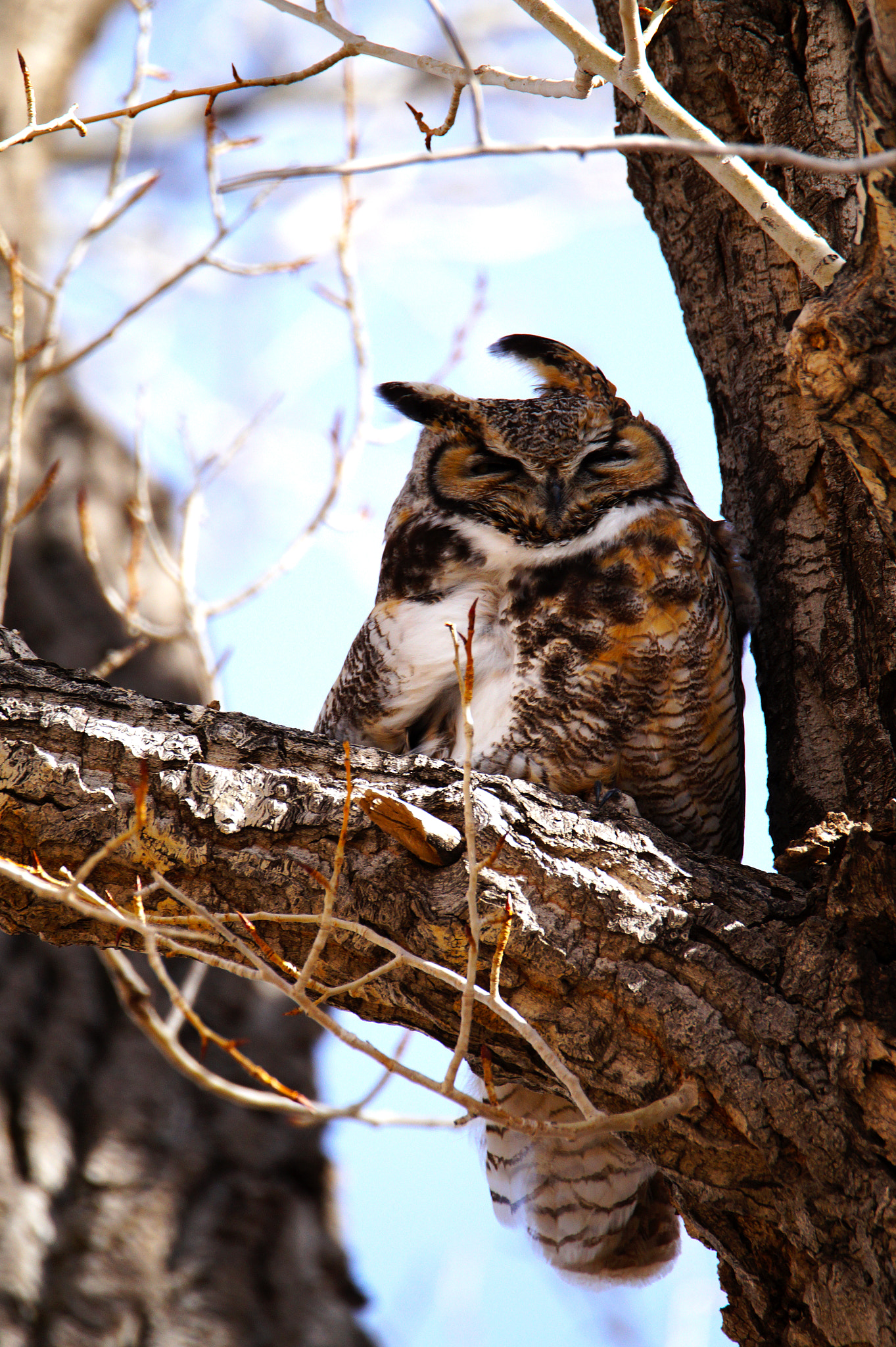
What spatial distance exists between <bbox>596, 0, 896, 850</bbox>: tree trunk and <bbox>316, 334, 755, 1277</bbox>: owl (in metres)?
0.11

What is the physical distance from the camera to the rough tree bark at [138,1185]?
2082 mm

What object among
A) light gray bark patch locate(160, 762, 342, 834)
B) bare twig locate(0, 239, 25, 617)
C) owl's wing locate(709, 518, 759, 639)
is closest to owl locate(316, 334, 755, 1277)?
owl's wing locate(709, 518, 759, 639)

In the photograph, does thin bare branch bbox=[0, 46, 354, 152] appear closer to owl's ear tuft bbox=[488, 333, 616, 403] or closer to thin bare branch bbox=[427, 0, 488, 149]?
thin bare branch bbox=[427, 0, 488, 149]

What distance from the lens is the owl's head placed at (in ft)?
6.45

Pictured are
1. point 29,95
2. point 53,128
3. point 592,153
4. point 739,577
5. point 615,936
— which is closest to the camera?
point 592,153

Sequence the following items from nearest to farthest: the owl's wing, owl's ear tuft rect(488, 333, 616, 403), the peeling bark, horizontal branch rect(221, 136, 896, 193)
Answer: horizontal branch rect(221, 136, 896, 193) → the peeling bark → the owl's wing → owl's ear tuft rect(488, 333, 616, 403)

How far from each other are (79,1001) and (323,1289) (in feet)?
2.64

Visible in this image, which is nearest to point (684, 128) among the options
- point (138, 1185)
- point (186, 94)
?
point (186, 94)

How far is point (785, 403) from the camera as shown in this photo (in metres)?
1.76

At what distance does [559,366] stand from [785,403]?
1.89ft

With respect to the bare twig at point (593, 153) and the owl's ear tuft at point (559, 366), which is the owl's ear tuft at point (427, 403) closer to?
the owl's ear tuft at point (559, 366)

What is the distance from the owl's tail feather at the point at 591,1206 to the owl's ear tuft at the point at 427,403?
121 centimetres

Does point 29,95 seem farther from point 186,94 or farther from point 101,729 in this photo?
point 101,729

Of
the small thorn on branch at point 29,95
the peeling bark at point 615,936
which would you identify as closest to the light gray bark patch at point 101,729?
the peeling bark at point 615,936
